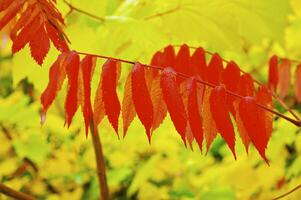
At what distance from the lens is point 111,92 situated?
881 mm

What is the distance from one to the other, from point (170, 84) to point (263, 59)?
239 cm

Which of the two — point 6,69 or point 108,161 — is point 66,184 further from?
point 6,69

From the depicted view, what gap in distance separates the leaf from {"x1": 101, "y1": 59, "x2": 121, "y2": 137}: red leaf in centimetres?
3

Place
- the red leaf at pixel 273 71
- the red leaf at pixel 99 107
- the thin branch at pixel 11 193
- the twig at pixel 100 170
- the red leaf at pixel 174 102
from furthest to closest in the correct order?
the red leaf at pixel 273 71, the twig at pixel 100 170, the thin branch at pixel 11 193, the red leaf at pixel 99 107, the red leaf at pixel 174 102

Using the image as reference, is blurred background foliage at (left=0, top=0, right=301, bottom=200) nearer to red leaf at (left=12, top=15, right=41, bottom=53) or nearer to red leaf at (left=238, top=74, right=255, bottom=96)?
red leaf at (left=238, top=74, right=255, bottom=96)

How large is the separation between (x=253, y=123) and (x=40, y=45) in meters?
0.41

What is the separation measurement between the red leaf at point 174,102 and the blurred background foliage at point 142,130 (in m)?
0.51

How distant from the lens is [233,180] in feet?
7.46

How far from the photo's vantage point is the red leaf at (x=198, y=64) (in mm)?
1300

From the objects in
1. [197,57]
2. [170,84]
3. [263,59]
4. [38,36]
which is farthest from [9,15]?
[263,59]

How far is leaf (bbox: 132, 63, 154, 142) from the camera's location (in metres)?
0.85

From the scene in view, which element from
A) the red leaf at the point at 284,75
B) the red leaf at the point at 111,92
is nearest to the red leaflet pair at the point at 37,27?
the red leaf at the point at 111,92

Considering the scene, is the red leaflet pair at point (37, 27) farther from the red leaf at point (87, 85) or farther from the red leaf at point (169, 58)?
the red leaf at point (169, 58)

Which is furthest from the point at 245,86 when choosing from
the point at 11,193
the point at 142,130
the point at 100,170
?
the point at 142,130
